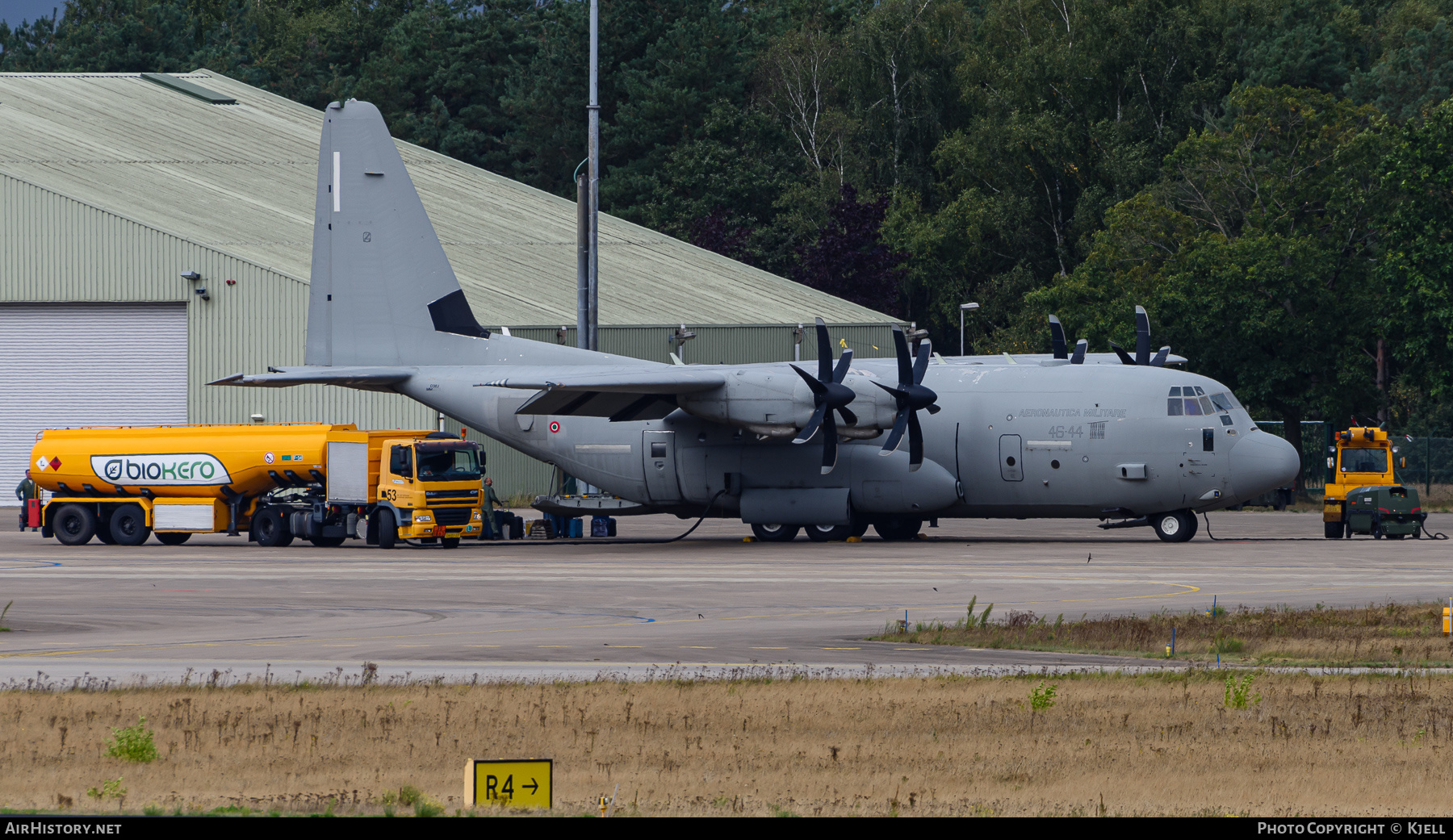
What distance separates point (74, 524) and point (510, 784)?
121 ft

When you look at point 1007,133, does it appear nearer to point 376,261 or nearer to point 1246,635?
point 376,261

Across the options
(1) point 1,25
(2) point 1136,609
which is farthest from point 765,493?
(1) point 1,25

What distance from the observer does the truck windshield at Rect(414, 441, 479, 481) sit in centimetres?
3894

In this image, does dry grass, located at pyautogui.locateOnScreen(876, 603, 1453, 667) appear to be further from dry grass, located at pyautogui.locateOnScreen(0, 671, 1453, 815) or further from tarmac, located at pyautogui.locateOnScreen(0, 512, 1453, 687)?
dry grass, located at pyautogui.locateOnScreen(0, 671, 1453, 815)

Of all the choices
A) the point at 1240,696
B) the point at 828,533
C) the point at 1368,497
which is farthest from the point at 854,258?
the point at 1240,696

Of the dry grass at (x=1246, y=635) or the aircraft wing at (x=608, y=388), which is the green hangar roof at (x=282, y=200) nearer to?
the aircraft wing at (x=608, y=388)

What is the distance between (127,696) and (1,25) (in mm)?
117615

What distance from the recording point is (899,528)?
136 feet

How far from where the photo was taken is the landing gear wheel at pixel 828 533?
4116 cm

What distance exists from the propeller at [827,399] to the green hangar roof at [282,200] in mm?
21106

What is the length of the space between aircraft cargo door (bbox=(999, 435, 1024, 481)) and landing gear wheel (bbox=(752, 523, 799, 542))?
566 centimetres

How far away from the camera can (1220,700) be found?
16.4 meters

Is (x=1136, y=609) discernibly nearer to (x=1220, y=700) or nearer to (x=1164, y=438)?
(x=1220, y=700)

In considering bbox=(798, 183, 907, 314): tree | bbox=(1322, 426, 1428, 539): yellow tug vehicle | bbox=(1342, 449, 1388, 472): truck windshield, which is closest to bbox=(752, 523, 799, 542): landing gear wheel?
bbox=(1322, 426, 1428, 539): yellow tug vehicle
